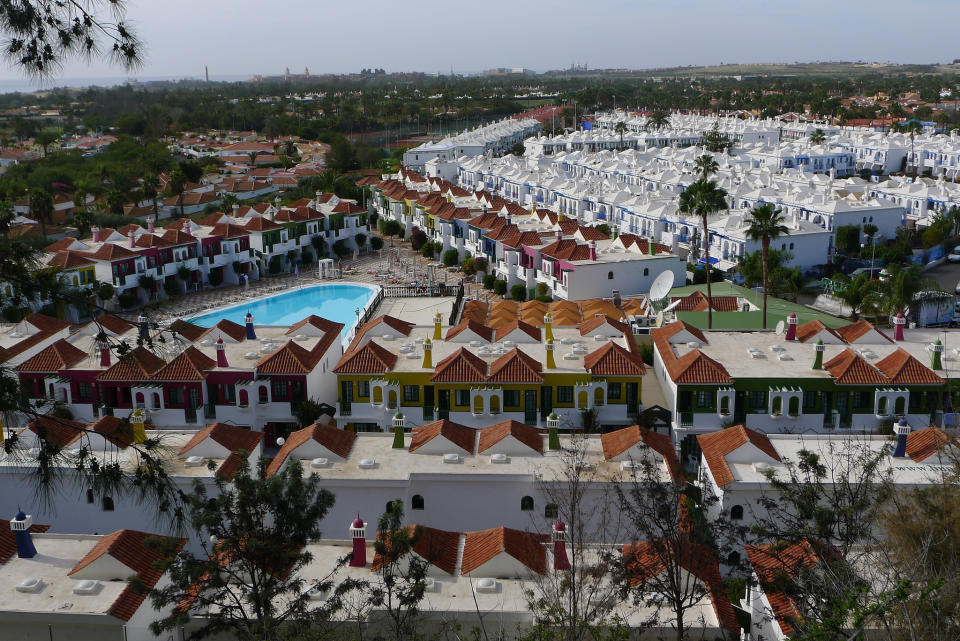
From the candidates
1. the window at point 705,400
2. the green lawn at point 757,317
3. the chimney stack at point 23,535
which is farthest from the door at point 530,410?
the chimney stack at point 23,535

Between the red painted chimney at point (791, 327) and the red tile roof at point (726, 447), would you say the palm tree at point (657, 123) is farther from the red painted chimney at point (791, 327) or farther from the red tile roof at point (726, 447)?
the red tile roof at point (726, 447)

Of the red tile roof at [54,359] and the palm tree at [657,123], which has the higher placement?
the palm tree at [657,123]

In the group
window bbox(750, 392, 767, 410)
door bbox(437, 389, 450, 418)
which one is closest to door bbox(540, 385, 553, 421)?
door bbox(437, 389, 450, 418)

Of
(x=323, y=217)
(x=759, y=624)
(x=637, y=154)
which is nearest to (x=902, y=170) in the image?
(x=637, y=154)

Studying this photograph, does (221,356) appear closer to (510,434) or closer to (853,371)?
(510,434)

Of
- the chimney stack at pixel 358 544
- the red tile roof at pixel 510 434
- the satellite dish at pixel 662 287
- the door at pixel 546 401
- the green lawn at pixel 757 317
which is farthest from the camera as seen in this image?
the satellite dish at pixel 662 287

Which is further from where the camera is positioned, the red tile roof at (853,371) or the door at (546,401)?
the door at (546,401)

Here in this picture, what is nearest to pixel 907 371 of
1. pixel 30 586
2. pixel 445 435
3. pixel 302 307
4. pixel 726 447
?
pixel 726 447

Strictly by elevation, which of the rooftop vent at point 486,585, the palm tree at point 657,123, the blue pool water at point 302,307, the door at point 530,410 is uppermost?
the palm tree at point 657,123
